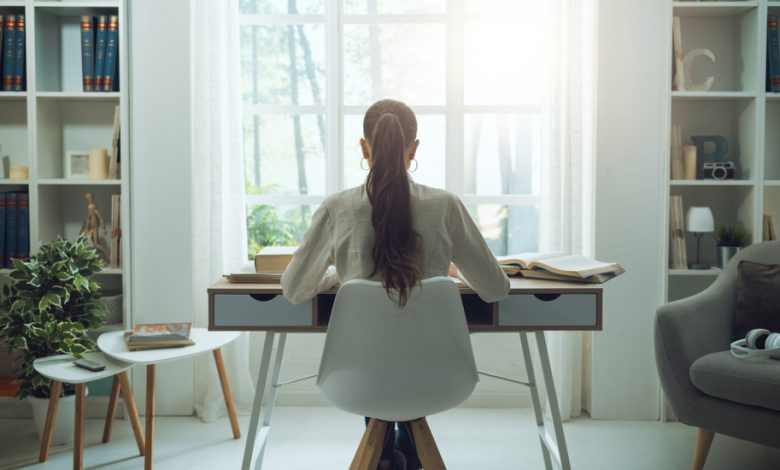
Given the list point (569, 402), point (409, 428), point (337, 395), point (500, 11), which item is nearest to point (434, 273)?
point (337, 395)

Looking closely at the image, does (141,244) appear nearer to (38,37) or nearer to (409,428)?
(38,37)

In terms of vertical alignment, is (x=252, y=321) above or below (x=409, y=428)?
above

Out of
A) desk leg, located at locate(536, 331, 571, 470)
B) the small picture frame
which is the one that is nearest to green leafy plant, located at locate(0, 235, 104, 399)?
the small picture frame

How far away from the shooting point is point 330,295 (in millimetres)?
2436

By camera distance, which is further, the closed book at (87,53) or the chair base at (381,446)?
the closed book at (87,53)

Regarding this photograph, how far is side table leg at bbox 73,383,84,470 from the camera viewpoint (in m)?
2.81

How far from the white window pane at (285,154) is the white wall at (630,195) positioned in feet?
4.30

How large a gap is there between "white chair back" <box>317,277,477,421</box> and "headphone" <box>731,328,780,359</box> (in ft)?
4.10

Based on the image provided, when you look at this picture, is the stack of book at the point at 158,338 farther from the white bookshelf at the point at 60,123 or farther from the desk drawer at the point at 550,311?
the desk drawer at the point at 550,311

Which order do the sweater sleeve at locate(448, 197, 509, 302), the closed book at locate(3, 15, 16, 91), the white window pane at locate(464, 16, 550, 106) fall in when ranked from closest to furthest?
the sweater sleeve at locate(448, 197, 509, 302)
the closed book at locate(3, 15, 16, 91)
the white window pane at locate(464, 16, 550, 106)

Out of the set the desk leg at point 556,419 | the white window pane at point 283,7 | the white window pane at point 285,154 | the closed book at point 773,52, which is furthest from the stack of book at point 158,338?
the closed book at point 773,52

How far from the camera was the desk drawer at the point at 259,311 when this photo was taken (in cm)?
235

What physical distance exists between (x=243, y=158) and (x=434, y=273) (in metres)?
2.01

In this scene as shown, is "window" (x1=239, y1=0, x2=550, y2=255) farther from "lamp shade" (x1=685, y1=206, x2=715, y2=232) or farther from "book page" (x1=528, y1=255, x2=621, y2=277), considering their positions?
"book page" (x1=528, y1=255, x2=621, y2=277)
